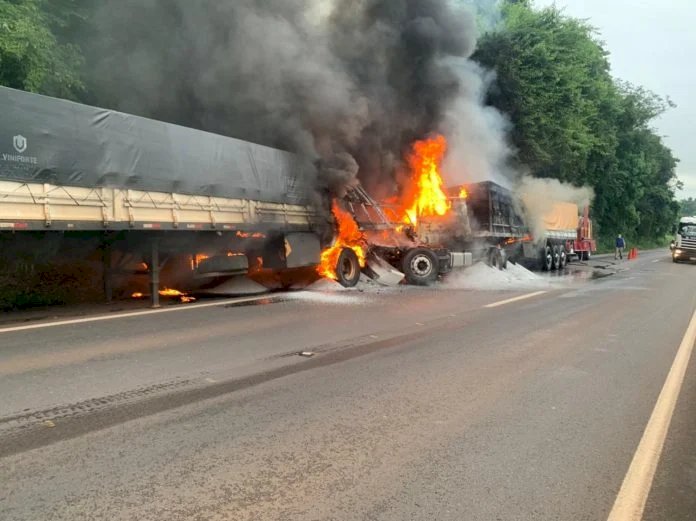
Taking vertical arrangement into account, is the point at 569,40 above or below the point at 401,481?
above

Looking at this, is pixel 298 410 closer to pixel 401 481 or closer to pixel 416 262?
pixel 401 481

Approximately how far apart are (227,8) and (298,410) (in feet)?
45.5

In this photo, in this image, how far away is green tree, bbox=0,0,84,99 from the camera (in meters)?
10.3

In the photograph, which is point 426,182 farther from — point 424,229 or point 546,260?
point 546,260

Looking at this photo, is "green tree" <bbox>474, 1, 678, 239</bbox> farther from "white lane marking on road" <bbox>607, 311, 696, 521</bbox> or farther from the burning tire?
"white lane marking on road" <bbox>607, 311, 696, 521</bbox>

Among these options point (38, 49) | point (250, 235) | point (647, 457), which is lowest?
point (647, 457)

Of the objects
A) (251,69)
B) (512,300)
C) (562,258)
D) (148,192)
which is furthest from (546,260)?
(148,192)

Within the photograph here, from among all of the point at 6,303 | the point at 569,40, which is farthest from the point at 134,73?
the point at 569,40

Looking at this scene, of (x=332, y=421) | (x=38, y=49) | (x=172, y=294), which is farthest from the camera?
(x=172, y=294)

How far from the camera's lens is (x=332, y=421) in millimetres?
4137

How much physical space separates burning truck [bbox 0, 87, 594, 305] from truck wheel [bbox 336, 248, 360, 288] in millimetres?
35

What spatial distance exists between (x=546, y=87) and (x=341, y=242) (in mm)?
16298

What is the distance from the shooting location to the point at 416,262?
1545cm

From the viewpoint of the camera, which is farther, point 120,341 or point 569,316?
point 569,316
